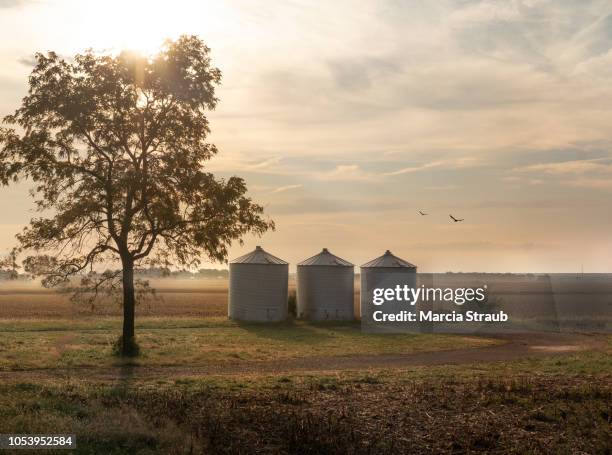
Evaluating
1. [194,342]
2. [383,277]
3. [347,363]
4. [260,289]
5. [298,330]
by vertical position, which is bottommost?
[347,363]

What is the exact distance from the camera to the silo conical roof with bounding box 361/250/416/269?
5175 centimetres

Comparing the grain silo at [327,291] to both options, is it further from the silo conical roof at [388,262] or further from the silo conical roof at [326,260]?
the silo conical roof at [388,262]

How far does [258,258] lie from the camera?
50.1 metres

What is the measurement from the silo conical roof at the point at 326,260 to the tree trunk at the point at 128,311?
2237 cm

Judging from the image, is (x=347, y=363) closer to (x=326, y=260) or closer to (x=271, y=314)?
(x=271, y=314)

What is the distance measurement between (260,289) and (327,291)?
210 inches

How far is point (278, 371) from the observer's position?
26.2 meters

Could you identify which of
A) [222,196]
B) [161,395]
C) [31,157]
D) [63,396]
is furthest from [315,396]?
[31,157]

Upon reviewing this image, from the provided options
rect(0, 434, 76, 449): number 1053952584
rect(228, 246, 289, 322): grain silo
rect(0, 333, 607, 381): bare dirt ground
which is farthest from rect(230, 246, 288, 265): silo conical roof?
rect(0, 434, 76, 449): number 1053952584

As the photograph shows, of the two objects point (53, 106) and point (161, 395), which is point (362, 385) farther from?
point (53, 106)

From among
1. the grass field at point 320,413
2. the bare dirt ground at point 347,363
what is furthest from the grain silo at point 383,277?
the grass field at point 320,413

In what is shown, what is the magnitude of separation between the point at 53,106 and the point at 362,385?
18.1 metres

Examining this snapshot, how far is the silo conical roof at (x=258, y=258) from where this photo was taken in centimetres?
4964

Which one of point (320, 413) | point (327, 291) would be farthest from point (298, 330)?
point (320, 413)
